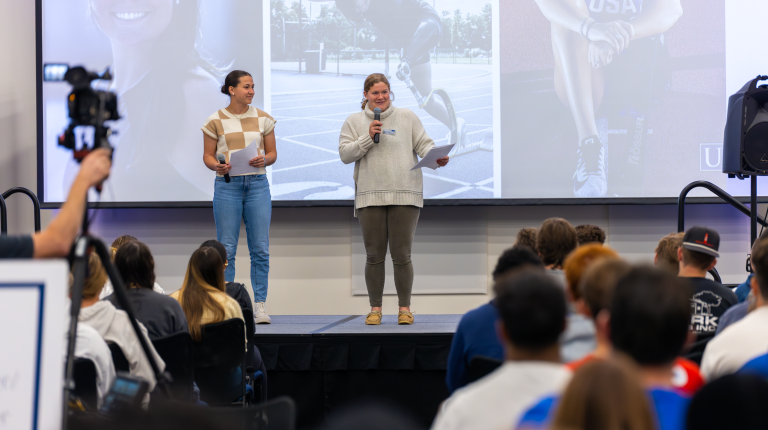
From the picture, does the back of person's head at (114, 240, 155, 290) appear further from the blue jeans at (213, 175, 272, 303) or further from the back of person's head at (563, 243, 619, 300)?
the blue jeans at (213, 175, 272, 303)

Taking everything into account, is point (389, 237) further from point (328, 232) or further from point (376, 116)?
point (328, 232)

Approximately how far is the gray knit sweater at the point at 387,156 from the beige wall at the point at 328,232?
1376mm

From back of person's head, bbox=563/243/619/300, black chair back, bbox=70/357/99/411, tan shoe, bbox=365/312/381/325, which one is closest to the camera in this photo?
black chair back, bbox=70/357/99/411

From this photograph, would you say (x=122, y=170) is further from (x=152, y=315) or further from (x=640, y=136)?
(x=640, y=136)

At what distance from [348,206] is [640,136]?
226 centimetres

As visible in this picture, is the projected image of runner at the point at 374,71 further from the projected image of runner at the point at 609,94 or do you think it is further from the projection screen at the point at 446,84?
the projected image of runner at the point at 609,94

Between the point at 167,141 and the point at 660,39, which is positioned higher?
the point at 660,39

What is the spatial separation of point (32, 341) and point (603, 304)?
122 centimetres

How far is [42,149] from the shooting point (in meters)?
4.89

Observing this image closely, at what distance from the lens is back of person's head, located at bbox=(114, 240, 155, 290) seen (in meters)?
2.24

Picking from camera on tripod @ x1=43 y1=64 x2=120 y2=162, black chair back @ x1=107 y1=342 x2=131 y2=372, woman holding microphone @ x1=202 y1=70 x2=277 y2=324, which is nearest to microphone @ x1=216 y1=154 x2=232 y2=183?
woman holding microphone @ x1=202 y1=70 x2=277 y2=324

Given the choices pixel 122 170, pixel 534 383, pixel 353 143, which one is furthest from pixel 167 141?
pixel 534 383

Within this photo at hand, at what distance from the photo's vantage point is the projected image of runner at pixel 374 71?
4.90 meters

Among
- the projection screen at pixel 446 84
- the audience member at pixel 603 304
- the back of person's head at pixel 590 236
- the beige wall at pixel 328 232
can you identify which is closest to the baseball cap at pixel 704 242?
the back of person's head at pixel 590 236
